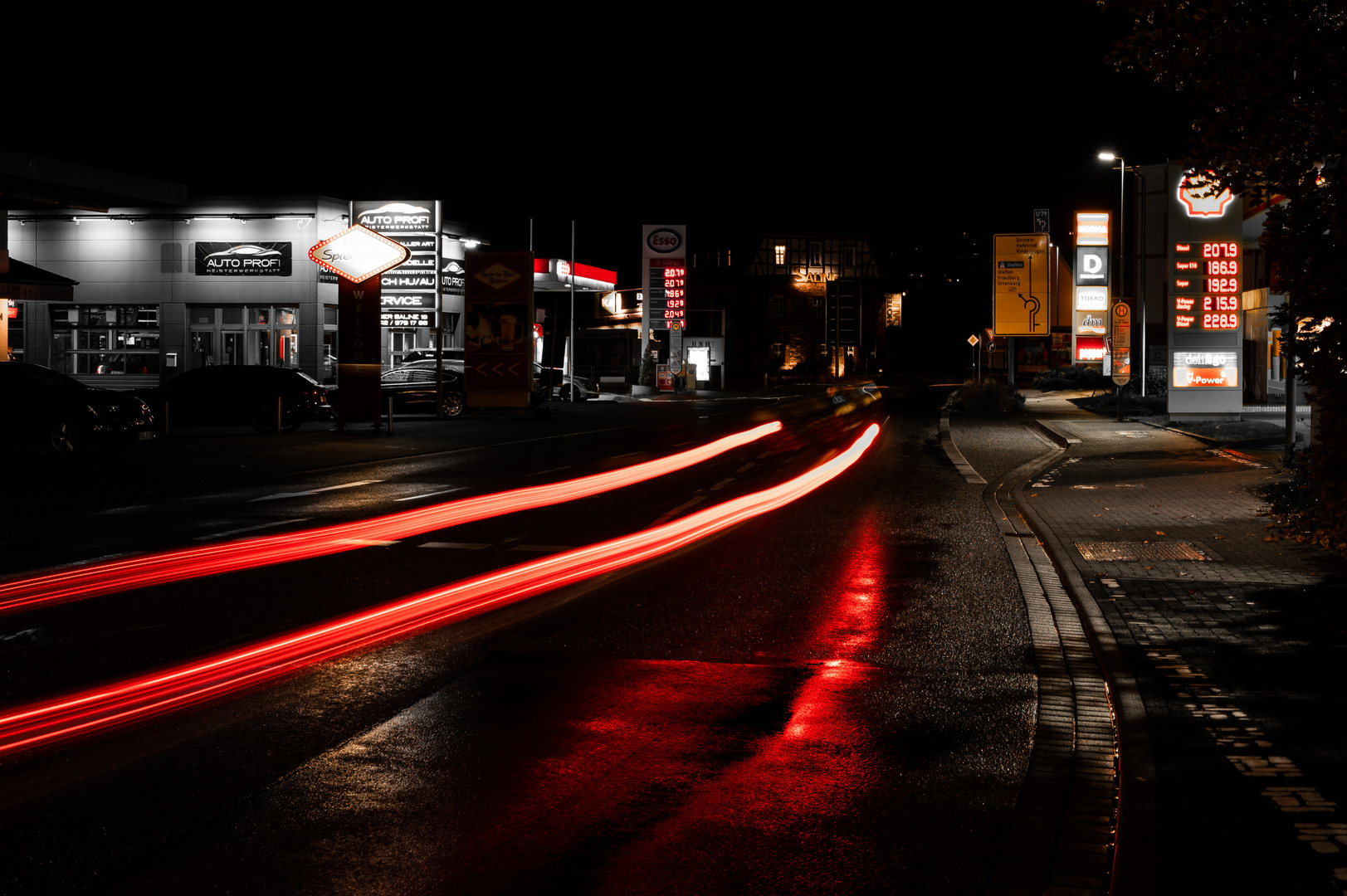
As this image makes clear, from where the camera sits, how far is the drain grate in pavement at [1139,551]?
10.3 m

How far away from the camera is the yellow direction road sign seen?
47094 mm

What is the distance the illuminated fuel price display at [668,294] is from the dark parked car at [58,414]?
1693 inches

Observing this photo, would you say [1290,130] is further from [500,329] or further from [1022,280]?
[1022,280]

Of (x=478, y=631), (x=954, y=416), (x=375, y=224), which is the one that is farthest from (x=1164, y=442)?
(x=375, y=224)

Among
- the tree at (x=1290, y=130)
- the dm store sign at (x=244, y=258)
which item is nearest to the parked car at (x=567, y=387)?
the dm store sign at (x=244, y=258)

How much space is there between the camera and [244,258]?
4228cm

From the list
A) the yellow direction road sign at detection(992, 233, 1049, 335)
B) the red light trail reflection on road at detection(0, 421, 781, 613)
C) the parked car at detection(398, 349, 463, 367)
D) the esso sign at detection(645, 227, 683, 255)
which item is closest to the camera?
the red light trail reflection on road at detection(0, 421, 781, 613)

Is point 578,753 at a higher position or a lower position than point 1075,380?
lower

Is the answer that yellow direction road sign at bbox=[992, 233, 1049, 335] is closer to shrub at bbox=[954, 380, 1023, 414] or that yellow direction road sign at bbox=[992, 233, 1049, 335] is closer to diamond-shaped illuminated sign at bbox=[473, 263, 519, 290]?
shrub at bbox=[954, 380, 1023, 414]

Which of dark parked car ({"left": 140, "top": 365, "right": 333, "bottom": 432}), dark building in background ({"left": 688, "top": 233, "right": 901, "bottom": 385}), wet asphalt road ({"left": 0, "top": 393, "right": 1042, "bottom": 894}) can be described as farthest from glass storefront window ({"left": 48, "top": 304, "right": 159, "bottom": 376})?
dark building in background ({"left": 688, "top": 233, "right": 901, "bottom": 385})

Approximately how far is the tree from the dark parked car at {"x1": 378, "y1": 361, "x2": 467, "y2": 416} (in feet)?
89.3

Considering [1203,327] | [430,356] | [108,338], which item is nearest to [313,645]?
[1203,327]

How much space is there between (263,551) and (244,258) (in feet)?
113

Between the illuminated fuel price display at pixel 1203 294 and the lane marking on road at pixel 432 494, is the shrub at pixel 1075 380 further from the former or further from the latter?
the lane marking on road at pixel 432 494
